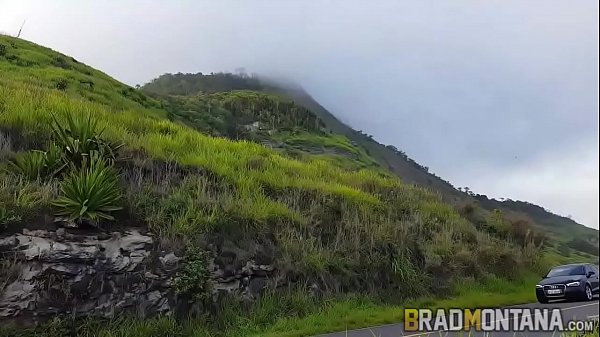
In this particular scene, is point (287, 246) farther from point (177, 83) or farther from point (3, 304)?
point (177, 83)

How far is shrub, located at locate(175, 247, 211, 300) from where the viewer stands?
11.3 metres

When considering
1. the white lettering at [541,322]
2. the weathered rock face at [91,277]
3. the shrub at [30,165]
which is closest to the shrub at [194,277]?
the weathered rock face at [91,277]

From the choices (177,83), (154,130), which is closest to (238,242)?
(154,130)

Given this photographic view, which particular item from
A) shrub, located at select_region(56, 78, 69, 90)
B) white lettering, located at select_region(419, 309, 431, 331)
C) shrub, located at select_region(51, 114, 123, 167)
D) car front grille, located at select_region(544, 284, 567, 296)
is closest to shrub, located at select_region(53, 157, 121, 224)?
shrub, located at select_region(51, 114, 123, 167)

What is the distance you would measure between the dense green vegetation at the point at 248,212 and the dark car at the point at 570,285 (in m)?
1.50

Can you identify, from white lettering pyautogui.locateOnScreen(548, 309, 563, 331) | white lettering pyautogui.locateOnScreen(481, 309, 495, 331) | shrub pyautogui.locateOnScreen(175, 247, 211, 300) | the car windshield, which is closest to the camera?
white lettering pyautogui.locateOnScreen(548, 309, 563, 331)

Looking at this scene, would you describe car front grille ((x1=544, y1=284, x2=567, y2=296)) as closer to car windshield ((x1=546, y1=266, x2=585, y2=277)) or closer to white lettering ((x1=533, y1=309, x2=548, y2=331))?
car windshield ((x1=546, y1=266, x2=585, y2=277))

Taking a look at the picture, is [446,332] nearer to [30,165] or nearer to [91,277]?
[91,277]

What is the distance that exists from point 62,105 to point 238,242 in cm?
779

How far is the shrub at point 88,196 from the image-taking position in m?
10.8

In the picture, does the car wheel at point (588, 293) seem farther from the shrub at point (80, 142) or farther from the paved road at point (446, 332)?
the shrub at point (80, 142)

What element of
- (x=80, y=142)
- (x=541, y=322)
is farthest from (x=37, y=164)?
(x=541, y=322)

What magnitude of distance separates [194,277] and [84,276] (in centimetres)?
229

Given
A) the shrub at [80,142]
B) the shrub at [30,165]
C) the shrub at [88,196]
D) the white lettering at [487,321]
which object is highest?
the shrub at [80,142]
